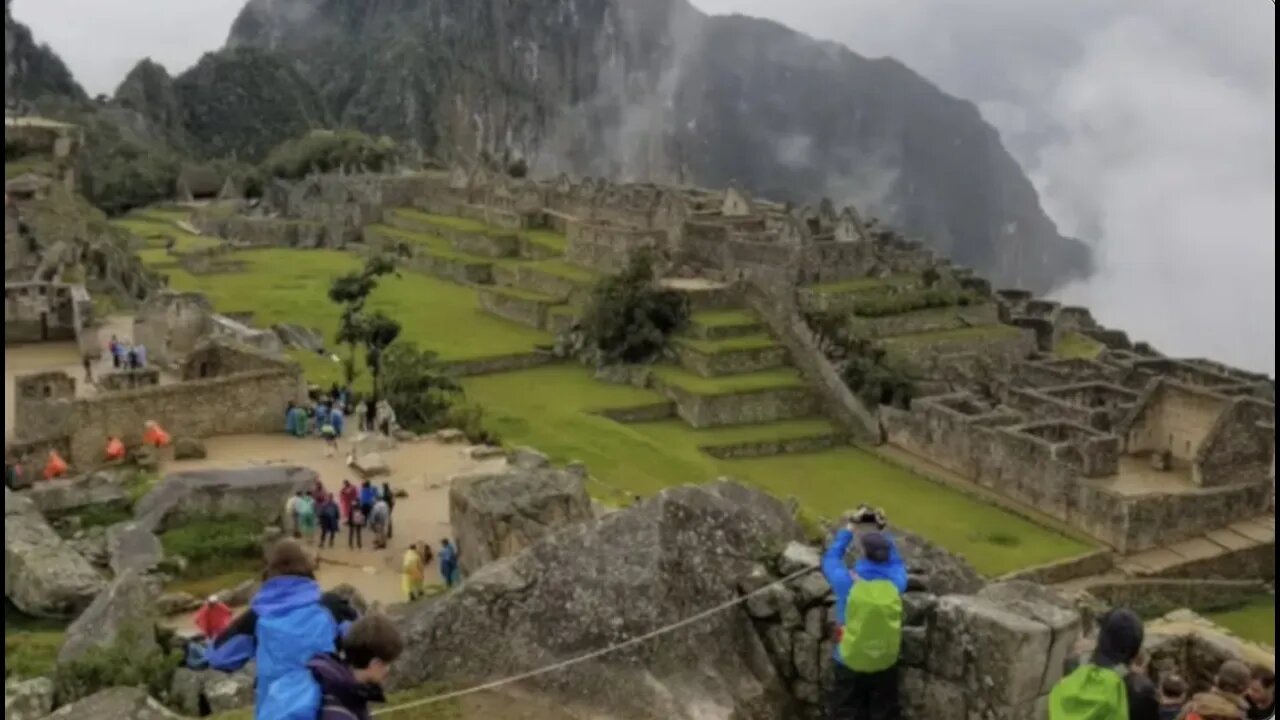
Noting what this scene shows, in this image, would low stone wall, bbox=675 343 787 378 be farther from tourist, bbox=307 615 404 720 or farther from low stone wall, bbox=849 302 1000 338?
tourist, bbox=307 615 404 720

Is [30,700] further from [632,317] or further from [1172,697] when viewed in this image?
[632,317]

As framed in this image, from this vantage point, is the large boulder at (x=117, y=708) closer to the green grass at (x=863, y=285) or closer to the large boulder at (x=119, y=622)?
the large boulder at (x=119, y=622)

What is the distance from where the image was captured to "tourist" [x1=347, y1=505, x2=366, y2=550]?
1572cm

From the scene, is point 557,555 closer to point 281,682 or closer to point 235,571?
point 281,682

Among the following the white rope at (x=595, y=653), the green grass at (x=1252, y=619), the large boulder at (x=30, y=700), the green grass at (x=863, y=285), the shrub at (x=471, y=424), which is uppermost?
the white rope at (x=595, y=653)

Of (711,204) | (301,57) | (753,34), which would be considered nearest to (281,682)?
(711,204)

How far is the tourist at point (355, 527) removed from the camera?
1572 cm

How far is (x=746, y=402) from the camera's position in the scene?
3372 cm

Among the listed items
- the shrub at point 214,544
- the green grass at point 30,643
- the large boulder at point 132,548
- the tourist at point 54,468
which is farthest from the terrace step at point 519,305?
the green grass at point 30,643

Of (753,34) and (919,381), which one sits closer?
(919,381)

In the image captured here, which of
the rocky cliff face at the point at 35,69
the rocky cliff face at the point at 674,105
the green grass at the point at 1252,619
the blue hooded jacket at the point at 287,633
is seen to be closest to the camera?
the blue hooded jacket at the point at 287,633

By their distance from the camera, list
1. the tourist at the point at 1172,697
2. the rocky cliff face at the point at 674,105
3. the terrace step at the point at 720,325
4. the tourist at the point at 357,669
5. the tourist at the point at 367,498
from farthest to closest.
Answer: the rocky cliff face at the point at 674,105, the terrace step at the point at 720,325, the tourist at the point at 367,498, the tourist at the point at 1172,697, the tourist at the point at 357,669

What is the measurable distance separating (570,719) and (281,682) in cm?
210

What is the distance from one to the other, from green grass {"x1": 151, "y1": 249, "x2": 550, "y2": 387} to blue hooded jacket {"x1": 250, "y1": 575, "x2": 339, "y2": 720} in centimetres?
2447
